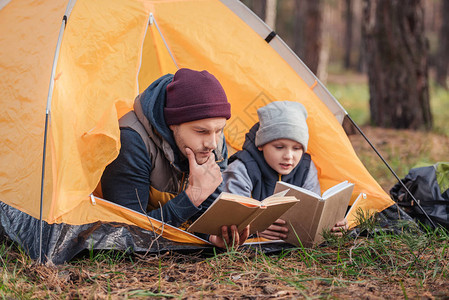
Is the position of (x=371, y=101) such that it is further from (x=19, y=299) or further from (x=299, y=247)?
(x=19, y=299)

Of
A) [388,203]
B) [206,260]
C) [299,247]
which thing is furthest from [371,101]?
[206,260]

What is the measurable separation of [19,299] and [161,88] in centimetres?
112

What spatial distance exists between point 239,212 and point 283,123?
81cm

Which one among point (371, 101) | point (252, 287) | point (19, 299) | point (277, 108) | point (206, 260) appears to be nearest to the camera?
point (19, 299)

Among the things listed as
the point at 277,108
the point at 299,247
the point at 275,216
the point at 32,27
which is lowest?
the point at 299,247

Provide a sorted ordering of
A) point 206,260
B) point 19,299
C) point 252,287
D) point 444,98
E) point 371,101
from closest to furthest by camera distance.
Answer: point 19,299 → point 252,287 → point 206,260 → point 371,101 → point 444,98

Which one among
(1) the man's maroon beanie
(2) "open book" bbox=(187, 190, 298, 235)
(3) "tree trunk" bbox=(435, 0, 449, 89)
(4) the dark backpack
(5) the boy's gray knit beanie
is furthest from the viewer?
(3) "tree trunk" bbox=(435, 0, 449, 89)

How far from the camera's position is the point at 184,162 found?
254 cm

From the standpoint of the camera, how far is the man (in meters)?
2.38

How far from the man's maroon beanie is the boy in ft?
Answer: 1.76

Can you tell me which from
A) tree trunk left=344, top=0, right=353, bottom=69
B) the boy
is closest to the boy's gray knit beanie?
the boy

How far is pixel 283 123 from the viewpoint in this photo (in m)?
2.88

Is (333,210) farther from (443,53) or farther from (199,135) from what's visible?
(443,53)

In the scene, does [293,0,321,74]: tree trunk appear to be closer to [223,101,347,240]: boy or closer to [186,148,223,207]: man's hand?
[223,101,347,240]: boy
